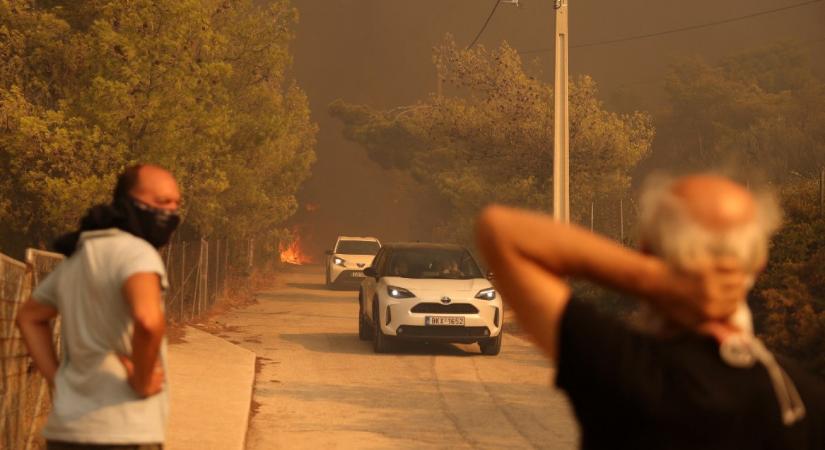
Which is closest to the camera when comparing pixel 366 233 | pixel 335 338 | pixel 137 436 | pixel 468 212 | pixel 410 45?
pixel 137 436

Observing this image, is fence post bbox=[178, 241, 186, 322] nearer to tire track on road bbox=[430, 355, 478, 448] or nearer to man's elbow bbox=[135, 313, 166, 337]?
tire track on road bbox=[430, 355, 478, 448]

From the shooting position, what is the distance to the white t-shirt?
14.2 feet

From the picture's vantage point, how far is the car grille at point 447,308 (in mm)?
18406

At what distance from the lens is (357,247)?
39.3 m

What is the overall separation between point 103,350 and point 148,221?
18.1 inches

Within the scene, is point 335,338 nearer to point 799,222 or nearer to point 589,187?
point 799,222

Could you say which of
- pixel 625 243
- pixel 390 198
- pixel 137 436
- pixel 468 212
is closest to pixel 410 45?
pixel 390 198

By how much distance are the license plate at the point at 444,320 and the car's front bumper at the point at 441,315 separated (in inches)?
1.3

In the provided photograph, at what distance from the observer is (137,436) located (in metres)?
4.34

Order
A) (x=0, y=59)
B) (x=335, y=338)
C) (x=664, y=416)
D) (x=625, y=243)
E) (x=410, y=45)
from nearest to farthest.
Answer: (x=664, y=416), (x=0, y=59), (x=335, y=338), (x=625, y=243), (x=410, y=45)

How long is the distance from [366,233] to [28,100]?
6864cm

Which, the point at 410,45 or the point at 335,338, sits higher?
the point at 410,45

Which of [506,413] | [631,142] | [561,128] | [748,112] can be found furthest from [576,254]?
[748,112]

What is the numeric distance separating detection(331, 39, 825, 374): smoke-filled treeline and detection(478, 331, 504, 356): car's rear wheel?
4.35 meters
